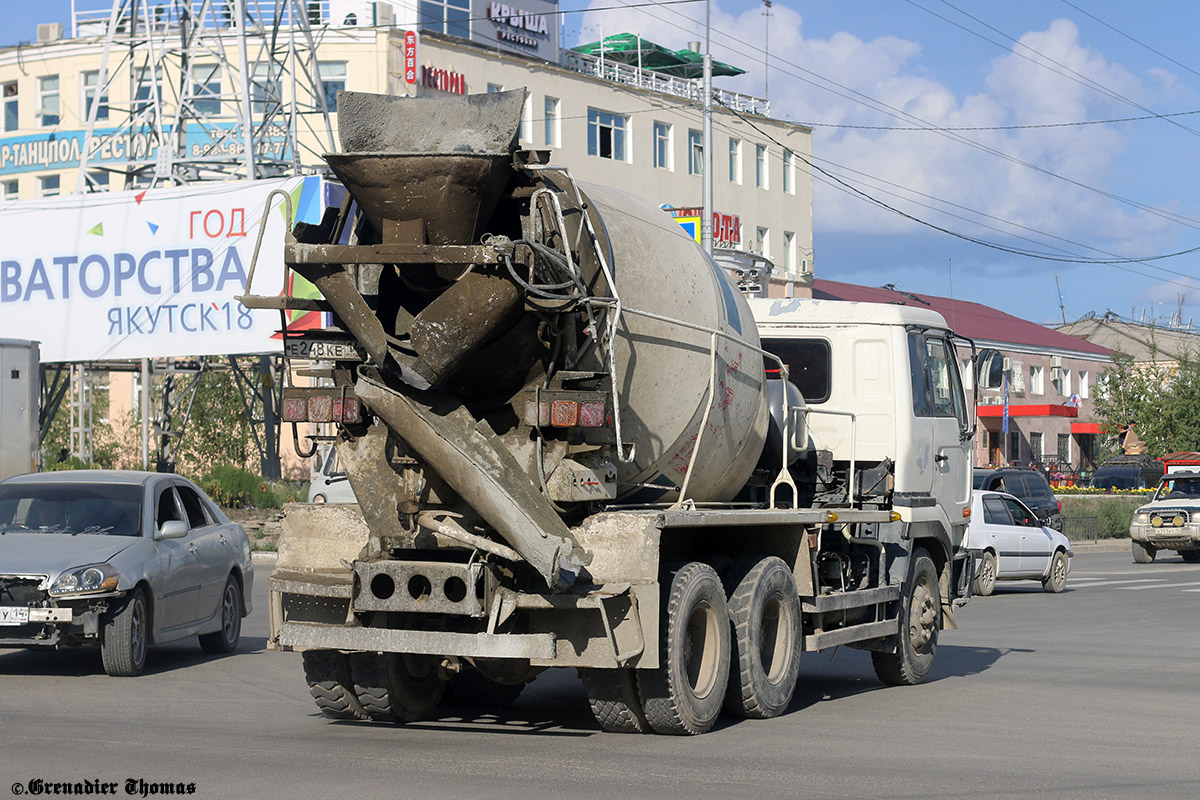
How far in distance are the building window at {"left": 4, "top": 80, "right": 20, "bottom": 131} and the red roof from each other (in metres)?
34.2

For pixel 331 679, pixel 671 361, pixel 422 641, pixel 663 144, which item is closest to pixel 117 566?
pixel 331 679

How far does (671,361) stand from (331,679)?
9.50ft

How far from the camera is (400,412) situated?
345 inches

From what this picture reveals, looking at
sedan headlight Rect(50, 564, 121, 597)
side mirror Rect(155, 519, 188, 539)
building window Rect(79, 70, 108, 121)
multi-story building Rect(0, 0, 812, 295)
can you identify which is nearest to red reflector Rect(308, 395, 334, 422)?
sedan headlight Rect(50, 564, 121, 597)

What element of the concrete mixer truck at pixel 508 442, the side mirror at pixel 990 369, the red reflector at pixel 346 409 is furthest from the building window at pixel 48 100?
the red reflector at pixel 346 409

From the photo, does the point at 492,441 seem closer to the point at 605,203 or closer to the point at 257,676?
the point at 605,203

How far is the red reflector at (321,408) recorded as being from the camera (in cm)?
902

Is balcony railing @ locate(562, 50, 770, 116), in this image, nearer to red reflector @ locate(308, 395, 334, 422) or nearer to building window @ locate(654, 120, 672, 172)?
building window @ locate(654, 120, 672, 172)

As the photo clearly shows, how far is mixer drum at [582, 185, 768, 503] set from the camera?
30.8ft

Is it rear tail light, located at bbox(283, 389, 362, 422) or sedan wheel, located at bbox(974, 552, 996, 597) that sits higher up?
rear tail light, located at bbox(283, 389, 362, 422)

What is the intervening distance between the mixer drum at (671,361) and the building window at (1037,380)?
67.6 meters

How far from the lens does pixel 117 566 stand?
39.1ft

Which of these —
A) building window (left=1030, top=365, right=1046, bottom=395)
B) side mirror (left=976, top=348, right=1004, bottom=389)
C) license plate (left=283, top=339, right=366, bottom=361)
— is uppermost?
building window (left=1030, top=365, right=1046, bottom=395)

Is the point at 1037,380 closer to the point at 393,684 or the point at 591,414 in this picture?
the point at 393,684
